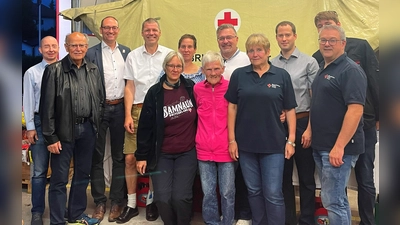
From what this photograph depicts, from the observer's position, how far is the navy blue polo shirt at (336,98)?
5.60ft

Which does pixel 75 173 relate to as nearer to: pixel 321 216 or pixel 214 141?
pixel 214 141

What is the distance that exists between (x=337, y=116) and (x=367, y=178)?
27.4 inches

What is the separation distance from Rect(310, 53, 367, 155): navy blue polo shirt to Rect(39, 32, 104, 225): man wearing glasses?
147cm

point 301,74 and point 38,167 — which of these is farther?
point 38,167

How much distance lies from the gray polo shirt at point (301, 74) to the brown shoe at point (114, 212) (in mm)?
1589

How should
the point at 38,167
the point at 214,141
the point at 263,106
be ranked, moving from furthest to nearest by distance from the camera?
the point at 38,167 → the point at 214,141 → the point at 263,106

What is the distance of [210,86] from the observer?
2.15 meters

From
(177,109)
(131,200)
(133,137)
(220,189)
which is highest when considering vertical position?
(177,109)

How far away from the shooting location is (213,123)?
2135mm

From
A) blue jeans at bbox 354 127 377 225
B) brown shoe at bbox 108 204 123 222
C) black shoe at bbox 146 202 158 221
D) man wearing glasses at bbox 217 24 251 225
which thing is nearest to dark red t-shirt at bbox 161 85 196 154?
man wearing glasses at bbox 217 24 251 225

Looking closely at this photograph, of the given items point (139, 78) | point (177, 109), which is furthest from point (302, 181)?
point (139, 78)

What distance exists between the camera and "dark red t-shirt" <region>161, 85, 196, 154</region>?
2219 mm

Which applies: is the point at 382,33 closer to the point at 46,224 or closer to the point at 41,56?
the point at 41,56

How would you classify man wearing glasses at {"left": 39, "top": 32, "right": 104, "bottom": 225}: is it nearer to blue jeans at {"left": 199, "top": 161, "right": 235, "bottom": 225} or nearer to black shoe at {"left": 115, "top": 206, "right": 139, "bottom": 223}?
black shoe at {"left": 115, "top": 206, "right": 139, "bottom": 223}
